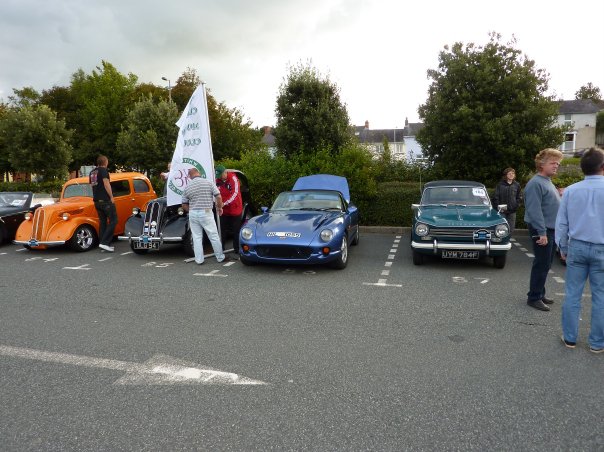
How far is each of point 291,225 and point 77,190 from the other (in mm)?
6340

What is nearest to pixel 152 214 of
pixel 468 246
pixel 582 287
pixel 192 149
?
pixel 192 149

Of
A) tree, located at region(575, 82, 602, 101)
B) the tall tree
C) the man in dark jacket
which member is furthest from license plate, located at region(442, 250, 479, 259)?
tree, located at region(575, 82, 602, 101)

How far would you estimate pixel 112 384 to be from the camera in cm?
332

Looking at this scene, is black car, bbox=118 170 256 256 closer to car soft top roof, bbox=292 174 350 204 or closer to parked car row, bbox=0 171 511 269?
parked car row, bbox=0 171 511 269

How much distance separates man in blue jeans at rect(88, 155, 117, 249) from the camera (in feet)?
30.4

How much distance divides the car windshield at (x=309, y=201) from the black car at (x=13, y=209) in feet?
19.3

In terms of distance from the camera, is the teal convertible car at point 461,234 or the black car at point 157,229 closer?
the teal convertible car at point 461,234

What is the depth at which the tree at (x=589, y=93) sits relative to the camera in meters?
85.2

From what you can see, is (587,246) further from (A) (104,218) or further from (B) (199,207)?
(A) (104,218)

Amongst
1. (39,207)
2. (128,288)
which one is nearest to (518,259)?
(128,288)

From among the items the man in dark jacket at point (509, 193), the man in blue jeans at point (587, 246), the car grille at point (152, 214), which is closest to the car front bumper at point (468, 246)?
the man in dark jacket at point (509, 193)

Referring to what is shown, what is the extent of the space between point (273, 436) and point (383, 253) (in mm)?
6754

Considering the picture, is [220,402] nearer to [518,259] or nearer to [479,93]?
[518,259]

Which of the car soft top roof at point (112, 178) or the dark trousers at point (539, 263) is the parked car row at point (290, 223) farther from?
the dark trousers at point (539, 263)
